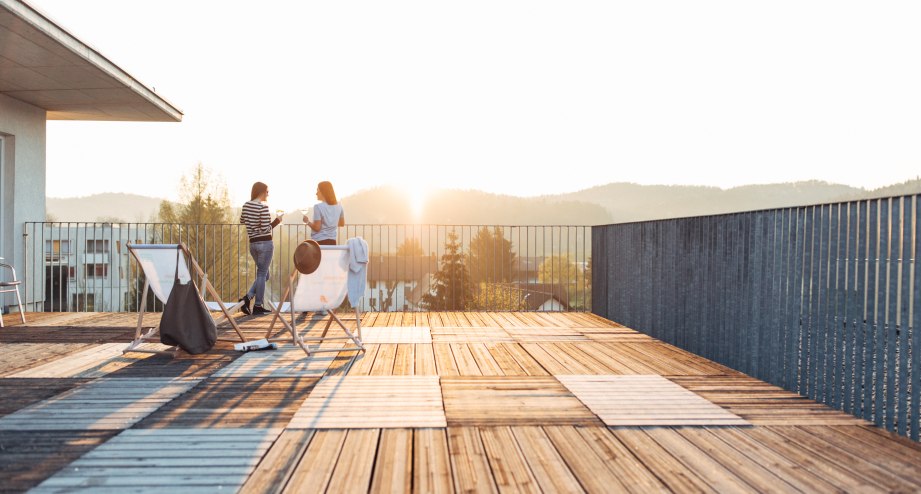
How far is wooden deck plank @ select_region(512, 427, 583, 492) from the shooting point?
188cm

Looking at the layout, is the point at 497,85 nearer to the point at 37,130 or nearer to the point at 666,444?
the point at 37,130

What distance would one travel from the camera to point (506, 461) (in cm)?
208

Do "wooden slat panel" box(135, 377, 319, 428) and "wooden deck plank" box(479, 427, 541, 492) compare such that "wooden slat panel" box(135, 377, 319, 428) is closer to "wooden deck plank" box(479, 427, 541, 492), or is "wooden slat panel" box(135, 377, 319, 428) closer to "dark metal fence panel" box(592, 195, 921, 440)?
"wooden deck plank" box(479, 427, 541, 492)

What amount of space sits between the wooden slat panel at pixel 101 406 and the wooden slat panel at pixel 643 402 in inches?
Answer: 85.1

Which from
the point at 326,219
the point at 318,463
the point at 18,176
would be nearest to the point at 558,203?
the point at 18,176

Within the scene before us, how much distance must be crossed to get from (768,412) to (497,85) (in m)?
22.1

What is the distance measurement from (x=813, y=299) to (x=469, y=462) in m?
2.12

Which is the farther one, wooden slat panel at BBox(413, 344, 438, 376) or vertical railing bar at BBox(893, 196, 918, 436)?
wooden slat panel at BBox(413, 344, 438, 376)

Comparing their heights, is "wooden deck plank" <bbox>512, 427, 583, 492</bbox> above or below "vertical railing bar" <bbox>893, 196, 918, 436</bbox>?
below

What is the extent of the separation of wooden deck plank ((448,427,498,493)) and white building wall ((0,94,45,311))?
6.90 metres

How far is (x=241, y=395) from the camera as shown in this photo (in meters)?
2.96

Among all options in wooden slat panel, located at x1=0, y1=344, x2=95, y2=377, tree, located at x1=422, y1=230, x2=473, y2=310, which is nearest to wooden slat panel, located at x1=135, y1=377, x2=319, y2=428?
wooden slat panel, located at x1=0, y1=344, x2=95, y2=377

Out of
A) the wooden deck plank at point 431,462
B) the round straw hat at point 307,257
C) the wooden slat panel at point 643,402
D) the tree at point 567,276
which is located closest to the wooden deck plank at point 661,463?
the wooden slat panel at point 643,402

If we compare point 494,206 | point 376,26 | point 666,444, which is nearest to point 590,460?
point 666,444
